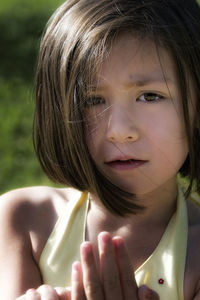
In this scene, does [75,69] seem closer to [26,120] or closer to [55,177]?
[55,177]

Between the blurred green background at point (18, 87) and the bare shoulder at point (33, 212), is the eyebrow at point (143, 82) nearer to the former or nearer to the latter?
the bare shoulder at point (33, 212)

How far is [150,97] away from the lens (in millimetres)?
2186

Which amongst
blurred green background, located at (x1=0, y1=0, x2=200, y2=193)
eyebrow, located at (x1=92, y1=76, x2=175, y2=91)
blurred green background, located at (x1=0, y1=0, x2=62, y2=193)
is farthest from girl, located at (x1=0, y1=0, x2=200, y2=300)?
blurred green background, located at (x1=0, y1=0, x2=200, y2=193)

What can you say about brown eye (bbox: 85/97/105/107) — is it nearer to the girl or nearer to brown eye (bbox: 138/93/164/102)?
the girl

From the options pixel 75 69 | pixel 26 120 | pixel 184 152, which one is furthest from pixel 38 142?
pixel 26 120

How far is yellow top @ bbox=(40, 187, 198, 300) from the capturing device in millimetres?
2209

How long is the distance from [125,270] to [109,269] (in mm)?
54

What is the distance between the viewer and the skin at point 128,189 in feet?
6.40

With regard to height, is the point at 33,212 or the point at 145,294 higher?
the point at 33,212

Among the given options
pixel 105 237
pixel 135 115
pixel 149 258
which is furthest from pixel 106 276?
pixel 135 115

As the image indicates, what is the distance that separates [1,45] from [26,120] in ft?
3.96

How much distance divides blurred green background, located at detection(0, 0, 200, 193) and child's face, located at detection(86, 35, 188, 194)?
186cm

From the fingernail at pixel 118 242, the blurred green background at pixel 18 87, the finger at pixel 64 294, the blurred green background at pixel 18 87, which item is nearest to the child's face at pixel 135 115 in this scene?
the fingernail at pixel 118 242

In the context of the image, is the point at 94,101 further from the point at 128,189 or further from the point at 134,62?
the point at 128,189
